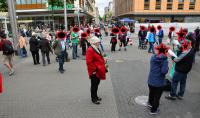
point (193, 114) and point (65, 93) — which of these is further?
point (65, 93)

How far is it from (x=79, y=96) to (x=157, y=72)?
2600 mm

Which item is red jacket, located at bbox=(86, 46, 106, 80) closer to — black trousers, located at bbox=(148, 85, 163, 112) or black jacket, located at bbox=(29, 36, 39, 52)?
black trousers, located at bbox=(148, 85, 163, 112)

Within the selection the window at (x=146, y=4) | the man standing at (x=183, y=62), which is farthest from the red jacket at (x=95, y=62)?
the window at (x=146, y=4)

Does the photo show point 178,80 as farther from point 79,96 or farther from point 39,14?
point 39,14

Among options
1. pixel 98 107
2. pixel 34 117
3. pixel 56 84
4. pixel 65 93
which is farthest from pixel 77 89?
pixel 34 117

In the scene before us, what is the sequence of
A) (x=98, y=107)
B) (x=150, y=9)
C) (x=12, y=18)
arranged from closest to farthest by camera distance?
1. (x=98, y=107)
2. (x=12, y=18)
3. (x=150, y=9)

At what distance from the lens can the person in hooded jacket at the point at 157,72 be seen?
4.65 meters

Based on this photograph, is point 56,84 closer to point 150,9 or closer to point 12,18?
point 12,18

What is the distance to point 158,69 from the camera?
476 cm

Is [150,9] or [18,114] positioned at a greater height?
[150,9]

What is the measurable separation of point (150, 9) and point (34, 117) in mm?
51686

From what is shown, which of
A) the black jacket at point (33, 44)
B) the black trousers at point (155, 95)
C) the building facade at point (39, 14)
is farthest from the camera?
the building facade at point (39, 14)

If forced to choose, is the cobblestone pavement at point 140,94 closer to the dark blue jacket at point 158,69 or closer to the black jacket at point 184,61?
the dark blue jacket at point 158,69

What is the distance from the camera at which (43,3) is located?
4072cm
